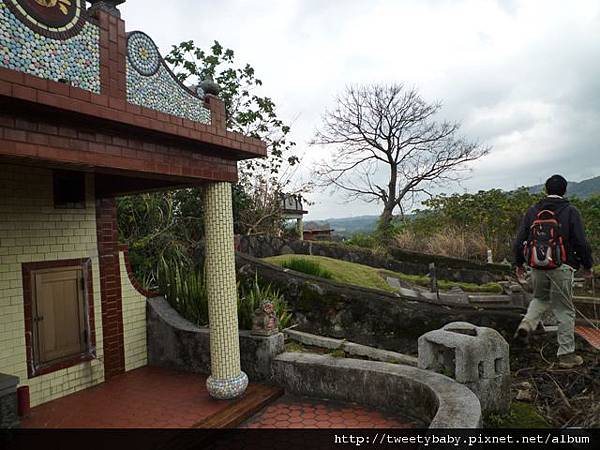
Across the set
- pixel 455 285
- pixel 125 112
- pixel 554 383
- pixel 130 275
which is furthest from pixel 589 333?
pixel 125 112

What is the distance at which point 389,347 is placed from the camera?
6398 mm

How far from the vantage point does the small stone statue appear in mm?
5426

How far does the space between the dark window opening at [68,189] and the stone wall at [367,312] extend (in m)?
3.01

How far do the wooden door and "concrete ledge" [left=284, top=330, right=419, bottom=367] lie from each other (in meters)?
2.98

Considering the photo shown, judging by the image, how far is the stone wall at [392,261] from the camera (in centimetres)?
1137

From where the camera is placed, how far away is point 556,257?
4449mm

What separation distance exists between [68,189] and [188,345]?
2.73 m

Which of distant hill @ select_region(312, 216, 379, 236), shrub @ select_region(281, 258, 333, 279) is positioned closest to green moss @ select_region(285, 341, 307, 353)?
shrub @ select_region(281, 258, 333, 279)

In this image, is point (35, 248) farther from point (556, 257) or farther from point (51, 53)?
point (556, 257)

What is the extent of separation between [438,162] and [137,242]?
19.7 metres

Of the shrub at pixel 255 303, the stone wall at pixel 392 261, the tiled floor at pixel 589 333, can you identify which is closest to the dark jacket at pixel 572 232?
the tiled floor at pixel 589 333

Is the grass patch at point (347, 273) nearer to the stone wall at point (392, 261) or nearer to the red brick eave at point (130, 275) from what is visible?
the stone wall at point (392, 261)

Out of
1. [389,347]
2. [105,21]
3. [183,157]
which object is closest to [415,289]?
[389,347]
